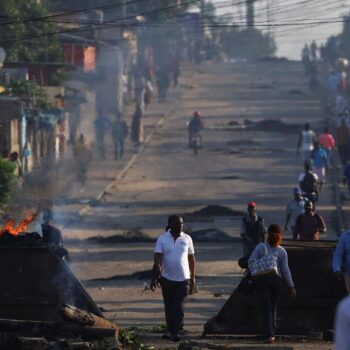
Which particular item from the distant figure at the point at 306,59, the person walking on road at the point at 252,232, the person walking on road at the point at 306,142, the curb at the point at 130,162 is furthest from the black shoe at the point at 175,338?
the distant figure at the point at 306,59

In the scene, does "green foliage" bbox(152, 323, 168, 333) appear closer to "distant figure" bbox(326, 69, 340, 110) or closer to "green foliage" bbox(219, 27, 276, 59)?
"distant figure" bbox(326, 69, 340, 110)

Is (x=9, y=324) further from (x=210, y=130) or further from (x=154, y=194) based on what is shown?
(x=210, y=130)

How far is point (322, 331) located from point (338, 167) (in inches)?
1067

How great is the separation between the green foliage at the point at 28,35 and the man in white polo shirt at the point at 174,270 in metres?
27.6

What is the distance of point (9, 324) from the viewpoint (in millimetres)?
12984

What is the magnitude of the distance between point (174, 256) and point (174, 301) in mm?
429

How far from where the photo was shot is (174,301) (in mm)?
14203

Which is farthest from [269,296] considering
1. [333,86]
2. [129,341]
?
[333,86]

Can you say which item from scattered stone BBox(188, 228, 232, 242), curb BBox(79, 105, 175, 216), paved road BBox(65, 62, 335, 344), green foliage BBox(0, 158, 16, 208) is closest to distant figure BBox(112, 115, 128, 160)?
curb BBox(79, 105, 175, 216)

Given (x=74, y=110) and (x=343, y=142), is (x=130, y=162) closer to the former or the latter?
(x=74, y=110)

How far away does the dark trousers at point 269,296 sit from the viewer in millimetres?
13922

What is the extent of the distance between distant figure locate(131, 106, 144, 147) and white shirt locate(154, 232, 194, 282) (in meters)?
34.0

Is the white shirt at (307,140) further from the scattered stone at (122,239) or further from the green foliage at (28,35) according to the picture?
the scattered stone at (122,239)

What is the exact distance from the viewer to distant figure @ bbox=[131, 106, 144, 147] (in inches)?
1901
